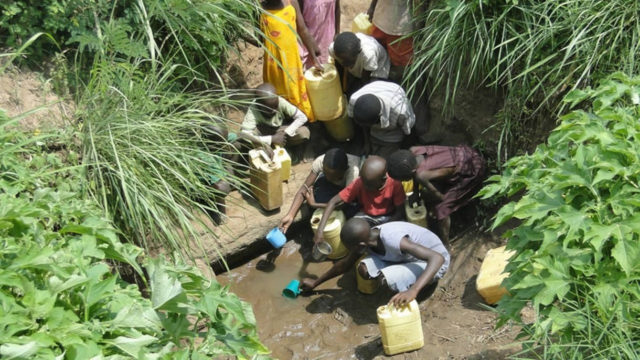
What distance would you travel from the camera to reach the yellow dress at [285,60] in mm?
5633

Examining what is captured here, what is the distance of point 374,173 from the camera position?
493 centimetres

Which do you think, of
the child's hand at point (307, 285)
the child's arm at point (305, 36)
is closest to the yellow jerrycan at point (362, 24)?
the child's arm at point (305, 36)

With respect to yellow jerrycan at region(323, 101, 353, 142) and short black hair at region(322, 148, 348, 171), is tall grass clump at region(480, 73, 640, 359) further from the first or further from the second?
yellow jerrycan at region(323, 101, 353, 142)

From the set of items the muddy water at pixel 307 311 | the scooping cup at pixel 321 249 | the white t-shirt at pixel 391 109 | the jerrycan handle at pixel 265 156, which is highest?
the white t-shirt at pixel 391 109

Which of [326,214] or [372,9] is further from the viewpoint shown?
[372,9]

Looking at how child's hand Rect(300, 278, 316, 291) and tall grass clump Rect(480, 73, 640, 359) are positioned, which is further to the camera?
child's hand Rect(300, 278, 316, 291)

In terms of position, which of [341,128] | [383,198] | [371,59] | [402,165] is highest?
[371,59]

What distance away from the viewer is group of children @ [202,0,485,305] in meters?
4.77

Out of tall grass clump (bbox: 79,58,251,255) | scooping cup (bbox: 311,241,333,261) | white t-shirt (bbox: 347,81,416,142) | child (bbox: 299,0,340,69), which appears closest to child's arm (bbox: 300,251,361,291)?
scooping cup (bbox: 311,241,333,261)

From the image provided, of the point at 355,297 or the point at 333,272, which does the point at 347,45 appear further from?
the point at 355,297

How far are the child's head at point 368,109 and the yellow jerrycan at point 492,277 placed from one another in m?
1.31

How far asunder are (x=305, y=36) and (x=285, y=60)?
31cm

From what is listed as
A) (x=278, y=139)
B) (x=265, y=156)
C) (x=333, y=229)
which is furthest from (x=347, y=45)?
(x=333, y=229)

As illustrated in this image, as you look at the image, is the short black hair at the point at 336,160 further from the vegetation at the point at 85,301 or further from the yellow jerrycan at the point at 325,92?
the vegetation at the point at 85,301
